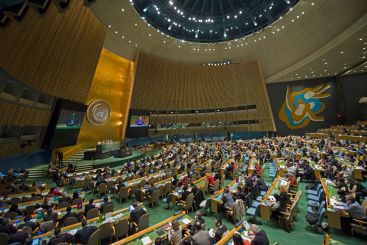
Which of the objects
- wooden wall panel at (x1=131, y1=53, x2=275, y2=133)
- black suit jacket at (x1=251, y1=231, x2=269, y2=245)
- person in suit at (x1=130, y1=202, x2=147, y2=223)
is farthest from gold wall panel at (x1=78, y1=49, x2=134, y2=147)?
black suit jacket at (x1=251, y1=231, x2=269, y2=245)

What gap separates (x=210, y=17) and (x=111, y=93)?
63.7 feet

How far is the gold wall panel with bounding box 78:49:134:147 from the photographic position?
73.5 ft

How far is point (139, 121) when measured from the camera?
27.6 meters

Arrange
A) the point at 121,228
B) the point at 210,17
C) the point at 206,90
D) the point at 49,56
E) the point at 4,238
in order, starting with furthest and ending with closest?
the point at 206,90, the point at 210,17, the point at 49,56, the point at 121,228, the point at 4,238

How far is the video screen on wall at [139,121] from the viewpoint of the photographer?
26641mm

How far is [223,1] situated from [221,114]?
18932 millimetres

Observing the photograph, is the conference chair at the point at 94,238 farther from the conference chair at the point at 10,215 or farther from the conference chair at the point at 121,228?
the conference chair at the point at 10,215

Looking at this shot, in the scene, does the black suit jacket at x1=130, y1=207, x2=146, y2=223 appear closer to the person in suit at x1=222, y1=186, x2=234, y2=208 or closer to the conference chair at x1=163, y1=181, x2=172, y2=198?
the person in suit at x1=222, y1=186, x2=234, y2=208

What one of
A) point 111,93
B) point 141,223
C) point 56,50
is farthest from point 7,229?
point 111,93

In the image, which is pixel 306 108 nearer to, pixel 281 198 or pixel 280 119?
pixel 280 119

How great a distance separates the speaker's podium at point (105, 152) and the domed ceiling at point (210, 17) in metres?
15.5

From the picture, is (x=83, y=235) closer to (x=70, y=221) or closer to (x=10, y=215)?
(x=70, y=221)

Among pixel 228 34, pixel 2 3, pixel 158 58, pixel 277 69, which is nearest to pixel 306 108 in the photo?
pixel 277 69

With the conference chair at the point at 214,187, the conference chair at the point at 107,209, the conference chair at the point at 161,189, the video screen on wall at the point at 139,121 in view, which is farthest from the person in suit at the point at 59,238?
the video screen on wall at the point at 139,121
